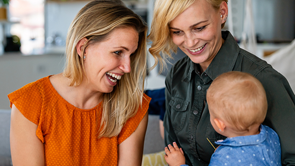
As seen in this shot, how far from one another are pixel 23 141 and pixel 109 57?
0.54 meters

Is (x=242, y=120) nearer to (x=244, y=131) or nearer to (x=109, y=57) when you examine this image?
(x=244, y=131)

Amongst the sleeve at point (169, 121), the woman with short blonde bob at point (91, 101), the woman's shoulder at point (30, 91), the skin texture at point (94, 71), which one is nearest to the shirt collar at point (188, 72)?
the sleeve at point (169, 121)

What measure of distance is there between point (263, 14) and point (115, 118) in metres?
4.49

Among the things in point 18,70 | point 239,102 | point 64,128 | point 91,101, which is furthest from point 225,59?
point 18,70

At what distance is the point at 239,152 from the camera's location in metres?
1.07

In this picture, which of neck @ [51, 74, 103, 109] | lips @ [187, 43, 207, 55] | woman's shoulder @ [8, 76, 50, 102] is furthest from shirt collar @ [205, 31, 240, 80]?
woman's shoulder @ [8, 76, 50, 102]

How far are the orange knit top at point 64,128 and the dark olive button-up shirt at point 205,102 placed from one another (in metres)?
0.25

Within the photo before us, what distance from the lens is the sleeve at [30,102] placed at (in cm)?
125

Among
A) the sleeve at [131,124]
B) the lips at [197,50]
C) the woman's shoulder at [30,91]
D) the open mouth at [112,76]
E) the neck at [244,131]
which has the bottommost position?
the sleeve at [131,124]

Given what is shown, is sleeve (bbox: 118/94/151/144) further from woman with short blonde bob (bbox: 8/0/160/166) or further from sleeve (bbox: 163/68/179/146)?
sleeve (bbox: 163/68/179/146)

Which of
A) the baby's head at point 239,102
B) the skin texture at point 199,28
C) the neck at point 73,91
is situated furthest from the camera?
the neck at point 73,91

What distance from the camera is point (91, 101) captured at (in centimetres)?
145

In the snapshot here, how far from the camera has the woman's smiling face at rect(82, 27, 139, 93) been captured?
1.25m

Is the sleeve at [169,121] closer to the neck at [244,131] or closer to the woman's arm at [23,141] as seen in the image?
the neck at [244,131]
